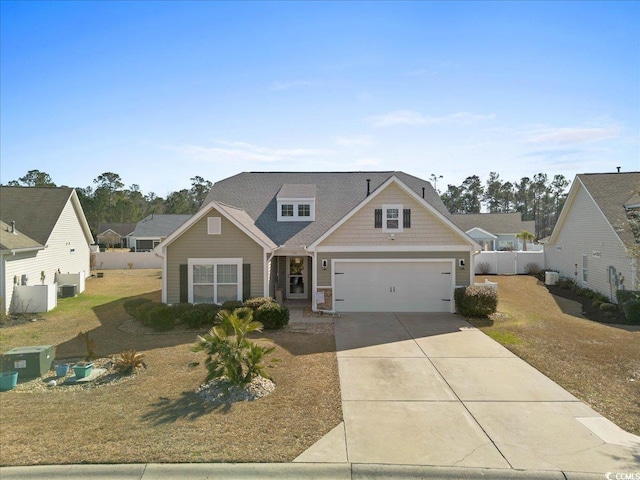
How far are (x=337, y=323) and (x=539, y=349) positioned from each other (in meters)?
6.75

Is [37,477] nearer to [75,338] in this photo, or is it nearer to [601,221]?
[75,338]

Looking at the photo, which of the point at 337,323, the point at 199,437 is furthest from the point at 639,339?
the point at 199,437

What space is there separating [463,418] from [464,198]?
92.7m

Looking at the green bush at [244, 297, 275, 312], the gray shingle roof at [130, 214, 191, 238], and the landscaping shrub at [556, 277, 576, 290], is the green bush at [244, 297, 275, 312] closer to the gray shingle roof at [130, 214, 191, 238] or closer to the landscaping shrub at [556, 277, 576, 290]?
the landscaping shrub at [556, 277, 576, 290]

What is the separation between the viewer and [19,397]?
28.2ft

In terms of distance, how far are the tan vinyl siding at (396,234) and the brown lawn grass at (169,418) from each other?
6.57 meters

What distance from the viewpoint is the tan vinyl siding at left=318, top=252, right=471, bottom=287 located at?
17328 millimetres

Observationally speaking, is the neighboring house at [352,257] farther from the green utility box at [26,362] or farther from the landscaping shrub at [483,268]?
the landscaping shrub at [483,268]

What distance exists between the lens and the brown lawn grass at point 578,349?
8.42m

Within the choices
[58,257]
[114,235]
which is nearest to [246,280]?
[58,257]

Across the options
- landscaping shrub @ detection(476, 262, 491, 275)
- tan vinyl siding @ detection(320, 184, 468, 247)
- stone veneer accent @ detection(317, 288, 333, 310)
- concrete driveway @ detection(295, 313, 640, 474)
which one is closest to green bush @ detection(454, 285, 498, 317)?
tan vinyl siding @ detection(320, 184, 468, 247)

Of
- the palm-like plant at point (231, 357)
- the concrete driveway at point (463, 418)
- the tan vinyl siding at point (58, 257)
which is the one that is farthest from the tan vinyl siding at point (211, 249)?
the palm-like plant at point (231, 357)

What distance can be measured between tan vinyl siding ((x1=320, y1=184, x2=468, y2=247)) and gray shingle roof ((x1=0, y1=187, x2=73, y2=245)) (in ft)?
50.0

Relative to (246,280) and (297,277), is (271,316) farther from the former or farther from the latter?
(297,277)
